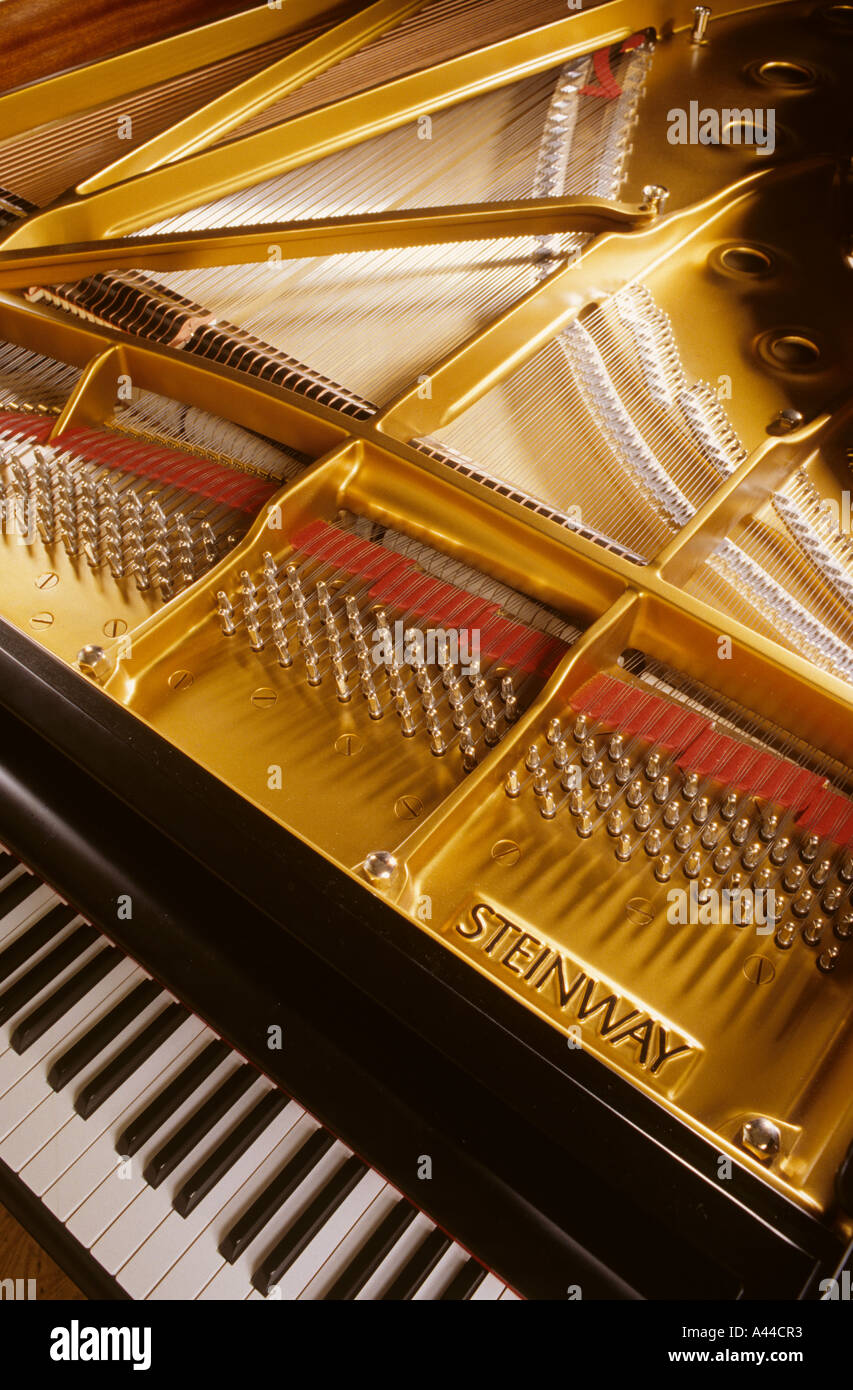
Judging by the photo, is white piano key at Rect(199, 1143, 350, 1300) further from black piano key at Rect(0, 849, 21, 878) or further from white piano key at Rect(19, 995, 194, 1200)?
black piano key at Rect(0, 849, 21, 878)

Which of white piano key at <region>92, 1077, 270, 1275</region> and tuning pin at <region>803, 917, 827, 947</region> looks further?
white piano key at <region>92, 1077, 270, 1275</region>

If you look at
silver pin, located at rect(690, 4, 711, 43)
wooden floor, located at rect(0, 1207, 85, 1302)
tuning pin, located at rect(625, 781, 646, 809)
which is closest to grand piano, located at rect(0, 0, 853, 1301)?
tuning pin, located at rect(625, 781, 646, 809)

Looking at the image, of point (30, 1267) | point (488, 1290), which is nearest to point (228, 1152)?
point (488, 1290)

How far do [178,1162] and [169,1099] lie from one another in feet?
0.37

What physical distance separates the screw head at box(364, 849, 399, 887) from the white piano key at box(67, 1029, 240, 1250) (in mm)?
591

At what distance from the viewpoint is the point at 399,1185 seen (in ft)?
5.79

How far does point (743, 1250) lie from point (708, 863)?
68 centimetres

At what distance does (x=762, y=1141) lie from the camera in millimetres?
1562

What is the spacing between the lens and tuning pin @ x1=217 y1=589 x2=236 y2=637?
2.23 m

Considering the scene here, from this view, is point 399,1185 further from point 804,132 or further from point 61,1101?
point 804,132

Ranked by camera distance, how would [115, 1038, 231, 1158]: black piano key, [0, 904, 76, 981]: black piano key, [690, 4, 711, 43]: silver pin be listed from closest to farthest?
[115, 1038, 231, 1158]: black piano key, [0, 904, 76, 981]: black piano key, [690, 4, 711, 43]: silver pin

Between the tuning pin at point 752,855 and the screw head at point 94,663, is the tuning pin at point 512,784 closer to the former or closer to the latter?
the tuning pin at point 752,855

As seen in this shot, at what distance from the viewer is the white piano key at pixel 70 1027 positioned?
2.13 m
